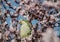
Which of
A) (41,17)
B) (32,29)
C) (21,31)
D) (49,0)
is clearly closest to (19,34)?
(21,31)

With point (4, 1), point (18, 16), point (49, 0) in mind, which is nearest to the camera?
point (49, 0)

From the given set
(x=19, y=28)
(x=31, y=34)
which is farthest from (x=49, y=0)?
(x=19, y=28)

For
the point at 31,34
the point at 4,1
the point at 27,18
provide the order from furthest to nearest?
the point at 4,1, the point at 27,18, the point at 31,34

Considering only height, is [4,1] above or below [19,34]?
above

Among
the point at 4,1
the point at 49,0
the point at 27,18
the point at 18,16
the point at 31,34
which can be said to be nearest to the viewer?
the point at 49,0

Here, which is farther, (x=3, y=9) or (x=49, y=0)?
(x=3, y=9)

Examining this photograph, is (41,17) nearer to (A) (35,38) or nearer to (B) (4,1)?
(A) (35,38)

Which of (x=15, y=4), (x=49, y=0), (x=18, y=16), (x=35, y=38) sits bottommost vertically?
(x=35, y=38)

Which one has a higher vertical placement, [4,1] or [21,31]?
[4,1]

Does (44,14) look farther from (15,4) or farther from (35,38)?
(15,4)
